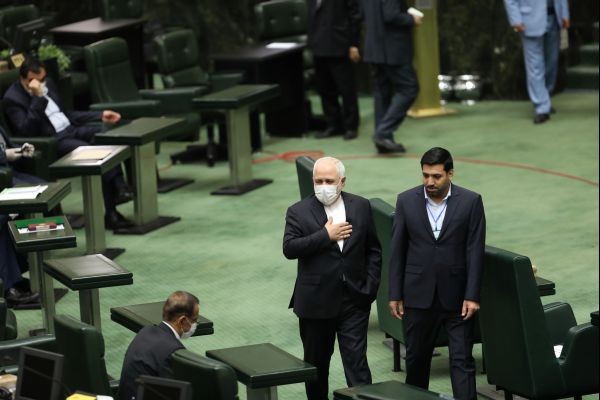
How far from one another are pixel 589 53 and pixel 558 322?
867 centimetres

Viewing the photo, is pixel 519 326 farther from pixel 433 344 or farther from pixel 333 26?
pixel 333 26

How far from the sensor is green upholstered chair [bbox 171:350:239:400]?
17.5 ft

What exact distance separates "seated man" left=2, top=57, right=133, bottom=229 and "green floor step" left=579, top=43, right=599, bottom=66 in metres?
6.27

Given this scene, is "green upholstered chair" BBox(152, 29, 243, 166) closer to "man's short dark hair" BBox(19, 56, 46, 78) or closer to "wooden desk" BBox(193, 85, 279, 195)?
"wooden desk" BBox(193, 85, 279, 195)

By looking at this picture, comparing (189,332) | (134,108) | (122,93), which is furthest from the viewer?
(122,93)

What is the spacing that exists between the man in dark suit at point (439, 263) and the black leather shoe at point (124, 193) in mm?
4398

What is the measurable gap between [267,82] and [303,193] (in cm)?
515

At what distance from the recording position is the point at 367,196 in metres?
11.3

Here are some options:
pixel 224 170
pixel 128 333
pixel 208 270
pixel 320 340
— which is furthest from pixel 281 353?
pixel 224 170

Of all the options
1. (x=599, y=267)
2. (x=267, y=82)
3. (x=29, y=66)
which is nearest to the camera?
(x=599, y=267)

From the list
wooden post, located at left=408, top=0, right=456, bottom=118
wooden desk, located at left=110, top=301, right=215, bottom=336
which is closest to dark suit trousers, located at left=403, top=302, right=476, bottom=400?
wooden desk, located at left=110, top=301, right=215, bottom=336

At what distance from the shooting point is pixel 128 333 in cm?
829

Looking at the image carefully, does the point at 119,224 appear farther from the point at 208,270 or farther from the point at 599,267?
the point at 599,267

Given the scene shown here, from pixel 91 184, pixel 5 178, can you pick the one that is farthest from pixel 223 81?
pixel 5 178
